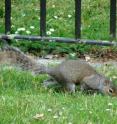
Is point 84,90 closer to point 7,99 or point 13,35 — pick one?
point 7,99

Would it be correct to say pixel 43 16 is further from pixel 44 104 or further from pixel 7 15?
pixel 44 104

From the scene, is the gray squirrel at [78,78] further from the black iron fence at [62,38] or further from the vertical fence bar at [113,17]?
the vertical fence bar at [113,17]

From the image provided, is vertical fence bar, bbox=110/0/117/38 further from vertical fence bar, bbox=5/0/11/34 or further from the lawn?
vertical fence bar, bbox=5/0/11/34

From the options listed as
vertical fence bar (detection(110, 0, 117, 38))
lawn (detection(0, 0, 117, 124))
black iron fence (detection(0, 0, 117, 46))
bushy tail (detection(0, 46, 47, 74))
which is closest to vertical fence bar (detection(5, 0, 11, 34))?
black iron fence (detection(0, 0, 117, 46))

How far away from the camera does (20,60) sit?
20.7ft

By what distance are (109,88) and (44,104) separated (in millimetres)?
981

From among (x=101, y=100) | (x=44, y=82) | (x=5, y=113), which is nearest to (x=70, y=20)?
(x=44, y=82)

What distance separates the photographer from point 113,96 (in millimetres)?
5965

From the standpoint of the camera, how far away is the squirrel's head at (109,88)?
604 cm

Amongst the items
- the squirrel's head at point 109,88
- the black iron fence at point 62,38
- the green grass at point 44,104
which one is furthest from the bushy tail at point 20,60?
the black iron fence at point 62,38

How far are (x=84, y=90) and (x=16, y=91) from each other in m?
0.67

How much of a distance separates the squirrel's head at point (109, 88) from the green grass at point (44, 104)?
21cm

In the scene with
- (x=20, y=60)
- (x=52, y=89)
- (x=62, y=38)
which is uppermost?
(x=62, y=38)

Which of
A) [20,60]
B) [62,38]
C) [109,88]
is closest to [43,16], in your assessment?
[62,38]
